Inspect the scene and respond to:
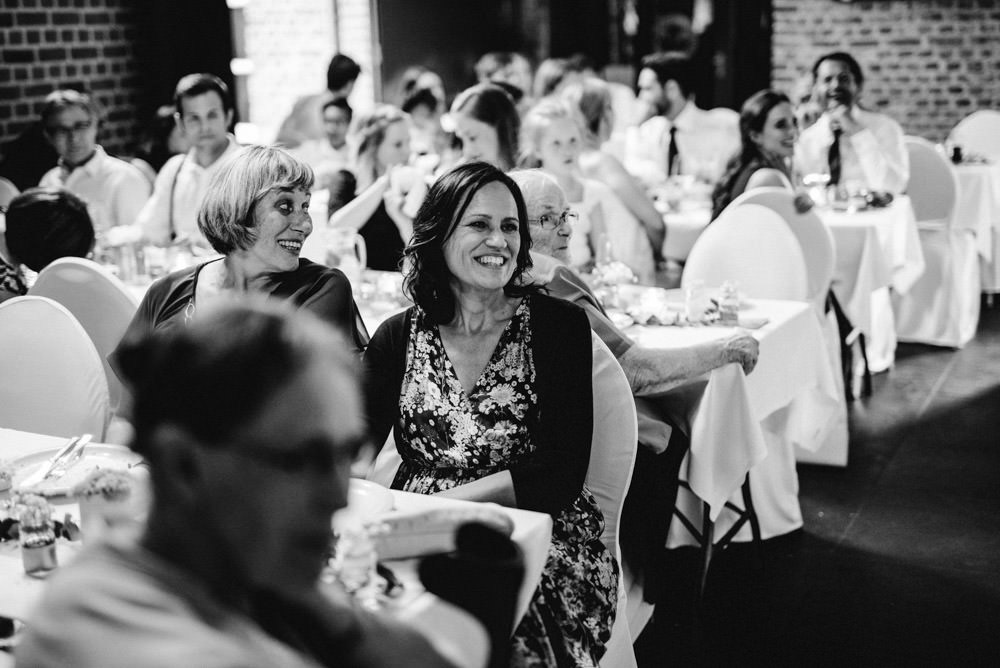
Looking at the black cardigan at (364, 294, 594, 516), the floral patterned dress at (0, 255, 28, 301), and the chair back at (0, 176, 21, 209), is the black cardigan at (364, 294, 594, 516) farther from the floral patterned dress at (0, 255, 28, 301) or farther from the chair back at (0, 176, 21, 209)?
the chair back at (0, 176, 21, 209)

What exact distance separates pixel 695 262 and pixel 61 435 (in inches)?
82.2

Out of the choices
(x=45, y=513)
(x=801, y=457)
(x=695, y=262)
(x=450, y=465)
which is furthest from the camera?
(x=801, y=457)

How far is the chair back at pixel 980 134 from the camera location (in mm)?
7812

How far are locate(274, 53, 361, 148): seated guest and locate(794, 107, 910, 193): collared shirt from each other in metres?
2.96

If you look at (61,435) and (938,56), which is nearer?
(61,435)

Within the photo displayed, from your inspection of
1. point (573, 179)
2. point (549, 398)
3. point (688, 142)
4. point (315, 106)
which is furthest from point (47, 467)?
point (688, 142)

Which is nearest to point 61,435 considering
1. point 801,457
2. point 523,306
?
point 523,306

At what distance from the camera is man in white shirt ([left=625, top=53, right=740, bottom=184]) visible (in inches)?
292

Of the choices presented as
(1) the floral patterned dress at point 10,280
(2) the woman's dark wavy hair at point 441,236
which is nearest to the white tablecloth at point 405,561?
(2) the woman's dark wavy hair at point 441,236

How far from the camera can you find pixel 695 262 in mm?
3801

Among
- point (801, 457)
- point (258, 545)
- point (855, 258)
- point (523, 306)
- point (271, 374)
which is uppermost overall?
point (271, 374)

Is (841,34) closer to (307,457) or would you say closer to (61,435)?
(61,435)

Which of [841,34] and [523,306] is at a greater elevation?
[841,34]

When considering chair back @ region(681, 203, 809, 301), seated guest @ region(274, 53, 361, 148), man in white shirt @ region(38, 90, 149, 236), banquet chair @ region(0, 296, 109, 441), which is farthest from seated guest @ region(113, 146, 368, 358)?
seated guest @ region(274, 53, 361, 148)
